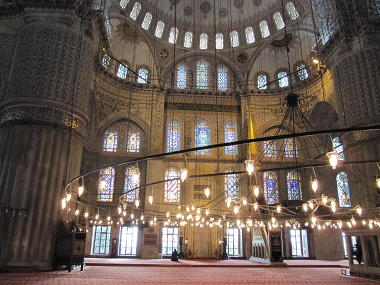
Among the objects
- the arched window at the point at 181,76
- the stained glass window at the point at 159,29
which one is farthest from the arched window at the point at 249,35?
the stained glass window at the point at 159,29

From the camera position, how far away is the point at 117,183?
19.7 meters

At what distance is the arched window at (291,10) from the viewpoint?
2030 cm

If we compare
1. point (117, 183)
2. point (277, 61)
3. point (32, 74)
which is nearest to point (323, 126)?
point (277, 61)

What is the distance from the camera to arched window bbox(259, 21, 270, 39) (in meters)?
22.0

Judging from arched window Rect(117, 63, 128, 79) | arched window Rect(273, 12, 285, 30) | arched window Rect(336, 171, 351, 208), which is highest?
arched window Rect(273, 12, 285, 30)

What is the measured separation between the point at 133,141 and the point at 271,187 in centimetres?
924

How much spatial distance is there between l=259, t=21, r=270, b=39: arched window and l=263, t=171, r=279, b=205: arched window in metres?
9.40

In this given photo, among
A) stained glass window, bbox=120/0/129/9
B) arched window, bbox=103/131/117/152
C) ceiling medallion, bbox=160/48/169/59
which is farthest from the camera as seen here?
ceiling medallion, bbox=160/48/169/59

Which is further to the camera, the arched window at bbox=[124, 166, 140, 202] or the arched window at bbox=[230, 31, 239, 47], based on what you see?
the arched window at bbox=[230, 31, 239, 47]

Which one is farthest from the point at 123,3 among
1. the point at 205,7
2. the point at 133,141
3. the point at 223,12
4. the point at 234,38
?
the point at 133,141

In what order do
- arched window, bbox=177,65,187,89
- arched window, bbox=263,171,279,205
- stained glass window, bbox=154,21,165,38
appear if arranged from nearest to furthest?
arched window, bbox=263,171,279,205, stained glass window, bbox=154,21,165,38, arched window, bbox=177,65,187,89

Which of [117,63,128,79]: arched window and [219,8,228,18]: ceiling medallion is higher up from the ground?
[219,8,228,18]: ceiling medallion

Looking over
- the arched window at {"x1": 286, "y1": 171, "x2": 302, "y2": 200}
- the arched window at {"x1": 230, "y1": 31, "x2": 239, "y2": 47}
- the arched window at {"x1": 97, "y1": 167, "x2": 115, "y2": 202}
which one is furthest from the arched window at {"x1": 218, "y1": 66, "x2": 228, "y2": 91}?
the arched window at {"x1": 97, "y1": 167, "x2": 115, "y2": 202}

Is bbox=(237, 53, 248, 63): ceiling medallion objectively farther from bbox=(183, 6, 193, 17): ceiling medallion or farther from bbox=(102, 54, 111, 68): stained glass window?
bbox=(102, 54, 111, 68): stained glass window
